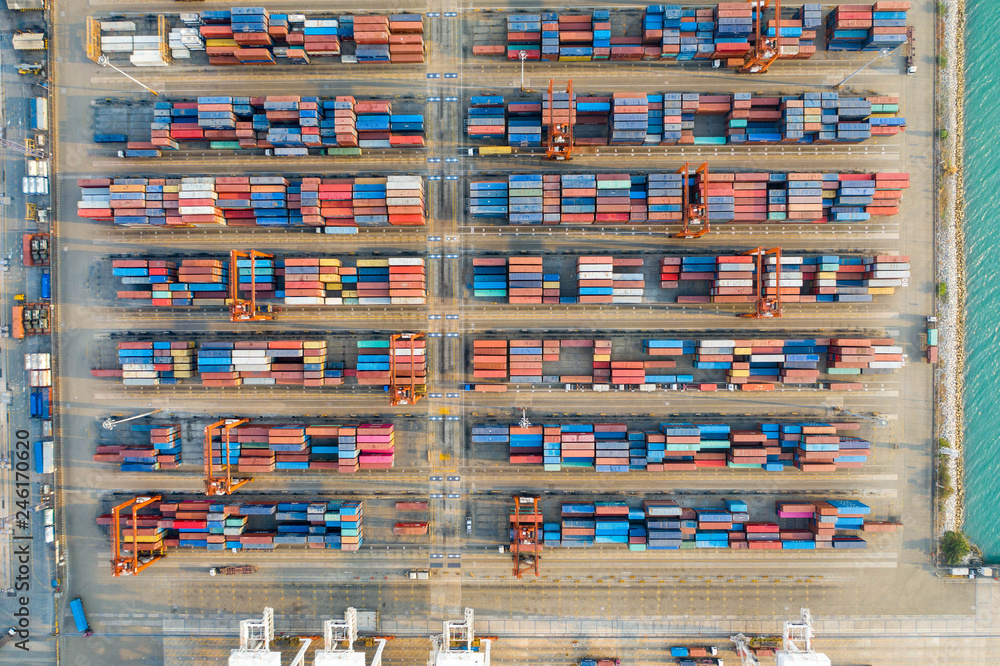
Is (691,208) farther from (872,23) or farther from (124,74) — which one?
(124,74)

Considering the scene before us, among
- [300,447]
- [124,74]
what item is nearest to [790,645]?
[300,447]

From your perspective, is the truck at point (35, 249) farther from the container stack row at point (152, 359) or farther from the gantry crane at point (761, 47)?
the gantry crane at point (761, 47)

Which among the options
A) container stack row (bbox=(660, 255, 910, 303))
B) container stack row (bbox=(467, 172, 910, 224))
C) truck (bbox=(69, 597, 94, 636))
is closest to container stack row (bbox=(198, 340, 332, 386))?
container stack row (bbox=(467, 172, 910, 224))

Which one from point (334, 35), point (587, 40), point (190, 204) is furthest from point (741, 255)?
point (190, 204)

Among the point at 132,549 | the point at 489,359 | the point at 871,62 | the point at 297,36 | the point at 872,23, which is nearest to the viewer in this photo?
the point at 872,23

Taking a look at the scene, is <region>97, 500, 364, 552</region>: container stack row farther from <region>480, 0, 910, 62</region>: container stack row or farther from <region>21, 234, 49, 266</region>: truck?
<region>480, 0, 910, 62</region>: container stack row

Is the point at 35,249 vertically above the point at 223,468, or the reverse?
the point at 35,249
